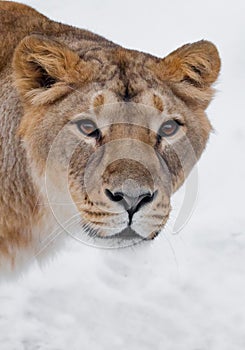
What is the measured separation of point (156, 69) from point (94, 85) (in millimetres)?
342

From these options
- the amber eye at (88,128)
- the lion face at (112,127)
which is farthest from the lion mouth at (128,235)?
the amber eye at (88,128)

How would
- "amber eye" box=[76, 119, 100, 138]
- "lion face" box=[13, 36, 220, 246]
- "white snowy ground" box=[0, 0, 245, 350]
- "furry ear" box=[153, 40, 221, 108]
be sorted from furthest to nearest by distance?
1. "white snowy ground" box=[0, 0, 245, 350]
2. "furry ear" box=[153, 40, 221, 108]
3. "amber eye" box=[76, 119, 100, 138]
4. "lion face" box=[13, 36, 220, 246]

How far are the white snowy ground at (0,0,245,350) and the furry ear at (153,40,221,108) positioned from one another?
88 cm

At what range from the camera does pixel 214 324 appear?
16.4 ft

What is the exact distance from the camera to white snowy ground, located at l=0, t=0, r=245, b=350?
16.1 feet

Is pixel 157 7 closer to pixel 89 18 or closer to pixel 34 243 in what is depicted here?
pixel 89 18

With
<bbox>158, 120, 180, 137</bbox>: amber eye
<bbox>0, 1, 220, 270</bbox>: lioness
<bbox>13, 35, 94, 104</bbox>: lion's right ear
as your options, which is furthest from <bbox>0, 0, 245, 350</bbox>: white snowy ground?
<bbox>13, 35, 94, 104</bbox>: lion's right ear

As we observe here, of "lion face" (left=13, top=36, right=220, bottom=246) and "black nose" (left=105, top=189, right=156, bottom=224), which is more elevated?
"lion face" (left=13, top=36, right=220, bottom=246)

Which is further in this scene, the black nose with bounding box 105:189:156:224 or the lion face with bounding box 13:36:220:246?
the lion face with bounding box 13:36:220:246

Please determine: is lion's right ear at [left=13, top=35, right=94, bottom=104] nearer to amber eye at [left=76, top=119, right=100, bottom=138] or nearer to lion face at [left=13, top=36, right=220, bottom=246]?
lion face at [left=13, top=36, right=220, bottom=246]

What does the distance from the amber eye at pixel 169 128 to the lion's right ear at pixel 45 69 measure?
1.30 ft

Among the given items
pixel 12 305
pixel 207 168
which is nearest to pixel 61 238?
pixel 12 305

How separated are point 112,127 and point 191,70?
60 centimetres

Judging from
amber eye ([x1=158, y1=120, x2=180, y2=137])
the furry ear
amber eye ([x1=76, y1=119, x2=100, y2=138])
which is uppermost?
the furry ear
